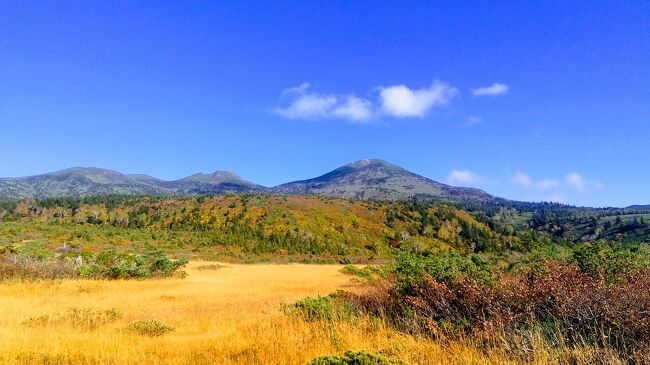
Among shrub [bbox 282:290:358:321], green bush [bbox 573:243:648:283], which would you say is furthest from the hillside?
green bush [bbox 573:243:648:283]

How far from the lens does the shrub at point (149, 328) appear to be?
323 inches

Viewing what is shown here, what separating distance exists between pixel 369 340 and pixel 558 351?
9.52ft

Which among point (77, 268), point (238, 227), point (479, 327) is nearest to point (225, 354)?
point (479, 327)

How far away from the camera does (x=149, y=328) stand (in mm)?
8344

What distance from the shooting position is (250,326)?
27.8 ft

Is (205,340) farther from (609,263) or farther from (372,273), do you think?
(372,273)

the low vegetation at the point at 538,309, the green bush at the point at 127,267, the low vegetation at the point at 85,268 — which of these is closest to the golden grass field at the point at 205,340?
the low vegetation at the point at 538,309

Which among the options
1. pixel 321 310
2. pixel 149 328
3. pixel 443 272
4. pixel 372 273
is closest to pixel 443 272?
pixel 443 272

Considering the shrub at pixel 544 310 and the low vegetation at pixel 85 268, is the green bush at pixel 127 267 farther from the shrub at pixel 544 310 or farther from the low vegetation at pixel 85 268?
the shrub at pixel 544 310

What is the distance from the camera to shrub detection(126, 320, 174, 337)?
8.20 m

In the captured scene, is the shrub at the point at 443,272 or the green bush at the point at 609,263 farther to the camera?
the shrub at the point at 443,272

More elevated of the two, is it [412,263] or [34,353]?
[412,263]

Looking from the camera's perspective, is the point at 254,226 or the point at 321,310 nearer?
the point at 321,310

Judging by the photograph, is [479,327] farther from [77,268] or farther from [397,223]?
[397,223]
